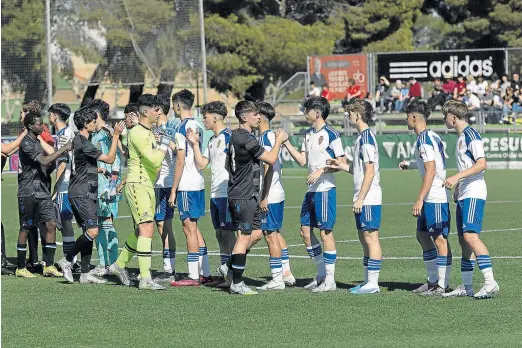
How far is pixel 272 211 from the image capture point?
1224 centimetres

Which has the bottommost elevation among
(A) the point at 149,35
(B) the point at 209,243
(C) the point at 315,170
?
(B) the point at 209,243

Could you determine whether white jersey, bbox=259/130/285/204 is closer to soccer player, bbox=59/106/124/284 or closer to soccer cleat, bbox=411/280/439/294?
soccer cleat, bbox=411/280/439/294

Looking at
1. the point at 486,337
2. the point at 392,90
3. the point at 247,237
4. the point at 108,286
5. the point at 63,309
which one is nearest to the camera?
the point at 486,337

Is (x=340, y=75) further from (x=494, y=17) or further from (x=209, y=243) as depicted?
(x=209, y=243)

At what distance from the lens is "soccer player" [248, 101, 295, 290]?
12.0 m

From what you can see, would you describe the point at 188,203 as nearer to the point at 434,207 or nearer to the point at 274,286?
the point at 274,286

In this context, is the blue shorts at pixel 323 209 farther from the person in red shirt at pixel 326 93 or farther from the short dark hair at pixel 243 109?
the person in red shirt at pixel 326 93

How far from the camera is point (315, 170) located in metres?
12.0

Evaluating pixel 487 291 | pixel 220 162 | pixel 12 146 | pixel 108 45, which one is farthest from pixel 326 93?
pixel 487 291

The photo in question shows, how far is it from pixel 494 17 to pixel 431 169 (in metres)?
46.7

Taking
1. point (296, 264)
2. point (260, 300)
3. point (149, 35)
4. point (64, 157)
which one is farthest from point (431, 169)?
point (149, 35)

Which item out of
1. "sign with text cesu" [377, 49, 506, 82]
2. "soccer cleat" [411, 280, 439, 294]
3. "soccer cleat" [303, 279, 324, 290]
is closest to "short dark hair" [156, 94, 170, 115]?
"soccer cleat" [303, 279, 324, 290]

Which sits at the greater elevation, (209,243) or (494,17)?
(494,17)

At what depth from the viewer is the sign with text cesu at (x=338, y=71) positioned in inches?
1633
